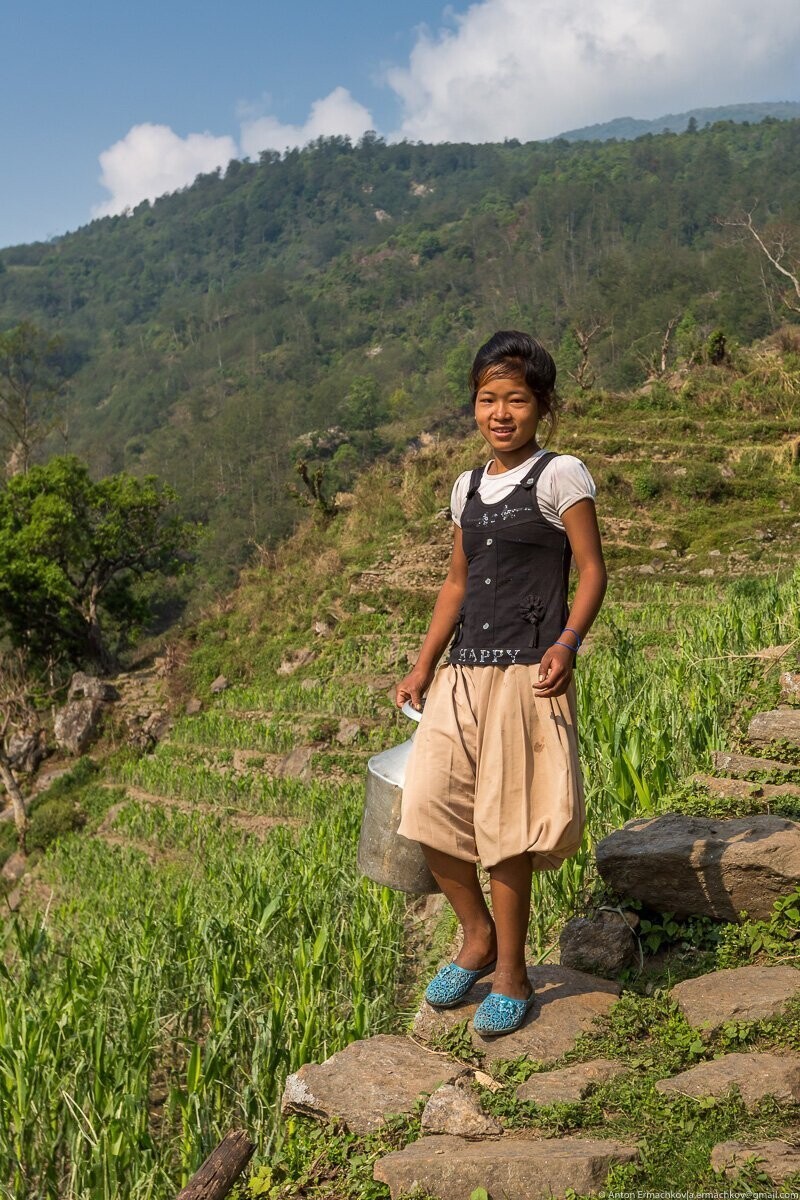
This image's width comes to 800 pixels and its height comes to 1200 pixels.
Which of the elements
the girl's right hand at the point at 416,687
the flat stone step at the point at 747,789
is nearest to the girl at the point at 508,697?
the girl's right hand at the point at 416,687

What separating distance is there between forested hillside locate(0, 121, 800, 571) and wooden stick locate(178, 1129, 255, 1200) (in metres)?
23.1

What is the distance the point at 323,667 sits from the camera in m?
14.5

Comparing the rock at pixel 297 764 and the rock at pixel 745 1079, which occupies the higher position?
the rock at pixel 745 1079

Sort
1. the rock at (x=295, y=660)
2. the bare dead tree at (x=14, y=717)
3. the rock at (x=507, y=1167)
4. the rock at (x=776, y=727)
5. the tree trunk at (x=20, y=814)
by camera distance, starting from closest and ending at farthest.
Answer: the rock at (x=507, y=1167)
the rock at (x=776, y=727)
the tree trunk at (x=20, y=814)
the bare dead tree at (x=14, y=717)
the rock at (x=295, y=660)

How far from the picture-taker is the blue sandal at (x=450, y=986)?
250cm

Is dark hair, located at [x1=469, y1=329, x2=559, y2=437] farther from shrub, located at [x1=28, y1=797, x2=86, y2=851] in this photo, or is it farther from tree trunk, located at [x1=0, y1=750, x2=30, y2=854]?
tree trunk, located at [x1=0, y1=750, x2=30, y2=854]

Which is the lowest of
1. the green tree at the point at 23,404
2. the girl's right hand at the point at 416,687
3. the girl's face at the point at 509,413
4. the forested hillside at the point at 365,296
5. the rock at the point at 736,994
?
the rock at the point at 736,994

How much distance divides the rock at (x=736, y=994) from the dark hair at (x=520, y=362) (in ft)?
4.64

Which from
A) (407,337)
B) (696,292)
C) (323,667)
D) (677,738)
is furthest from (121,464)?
(677,738)

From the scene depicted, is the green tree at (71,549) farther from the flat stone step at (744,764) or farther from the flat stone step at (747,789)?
the flat stone step at (747,789)

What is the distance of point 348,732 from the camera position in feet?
38.5

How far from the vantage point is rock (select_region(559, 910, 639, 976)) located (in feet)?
9.12

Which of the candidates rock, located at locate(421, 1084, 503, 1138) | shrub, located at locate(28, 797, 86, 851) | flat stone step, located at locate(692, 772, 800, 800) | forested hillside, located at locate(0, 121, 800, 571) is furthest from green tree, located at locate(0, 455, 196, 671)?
rock, located at locate(421, 1084, 503, 1138)

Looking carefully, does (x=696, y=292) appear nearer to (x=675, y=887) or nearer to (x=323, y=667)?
(x=323, y=667)
